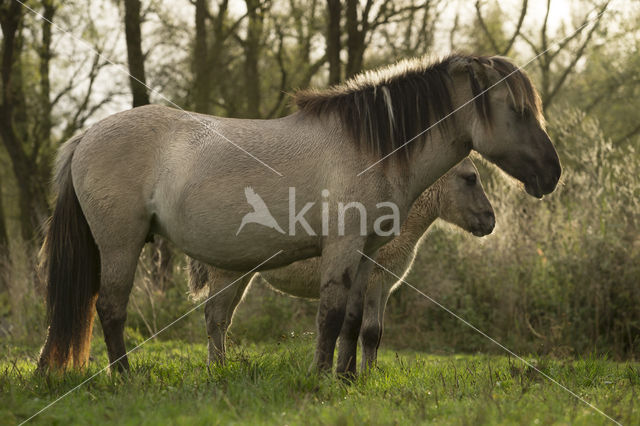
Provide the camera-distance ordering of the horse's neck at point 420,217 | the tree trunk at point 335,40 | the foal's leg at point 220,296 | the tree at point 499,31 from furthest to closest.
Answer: the tree at point 499,31 → the tree trunk at point 335,40 → the horse's neck at point 420,217 → the foal's leg at point 220,296

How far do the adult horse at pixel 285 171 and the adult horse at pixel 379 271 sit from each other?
124cm

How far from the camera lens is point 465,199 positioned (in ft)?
23.7

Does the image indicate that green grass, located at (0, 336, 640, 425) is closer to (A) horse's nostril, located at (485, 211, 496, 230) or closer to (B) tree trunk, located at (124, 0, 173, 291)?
(A) horse's nostril, located at (485, 211, 496, 230)

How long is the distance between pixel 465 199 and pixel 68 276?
14.3ft

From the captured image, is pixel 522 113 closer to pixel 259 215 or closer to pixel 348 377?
pixel 259 215

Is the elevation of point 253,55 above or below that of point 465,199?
above

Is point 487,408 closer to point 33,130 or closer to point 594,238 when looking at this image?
point 594,238

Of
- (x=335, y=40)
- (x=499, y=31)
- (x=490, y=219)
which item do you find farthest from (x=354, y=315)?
(x=499, y=31)

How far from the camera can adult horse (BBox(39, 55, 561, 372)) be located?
190 inches

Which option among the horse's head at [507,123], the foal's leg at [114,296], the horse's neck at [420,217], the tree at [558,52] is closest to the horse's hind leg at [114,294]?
the foal's leg at [114,296]

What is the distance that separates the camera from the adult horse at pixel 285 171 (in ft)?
15.9

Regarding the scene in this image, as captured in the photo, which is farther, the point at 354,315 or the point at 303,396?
the point at 354,315

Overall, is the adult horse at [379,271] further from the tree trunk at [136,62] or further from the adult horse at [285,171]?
the tree trunk at [136,62]

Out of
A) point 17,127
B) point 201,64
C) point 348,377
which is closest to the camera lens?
point 348,377
